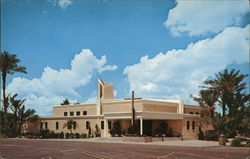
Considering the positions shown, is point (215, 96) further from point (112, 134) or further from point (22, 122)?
point (22, 122)

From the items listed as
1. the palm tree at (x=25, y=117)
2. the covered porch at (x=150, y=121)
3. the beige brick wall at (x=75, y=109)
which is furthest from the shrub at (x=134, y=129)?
the palm tree at (x=25, y=117)

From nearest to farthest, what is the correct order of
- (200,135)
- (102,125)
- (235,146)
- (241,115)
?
(235,146)
(241,115)
(200,135)
(102,125)

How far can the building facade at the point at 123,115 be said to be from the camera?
4088cm

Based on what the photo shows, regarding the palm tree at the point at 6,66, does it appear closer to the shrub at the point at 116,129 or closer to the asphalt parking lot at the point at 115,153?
the shrub at the point at 116,129

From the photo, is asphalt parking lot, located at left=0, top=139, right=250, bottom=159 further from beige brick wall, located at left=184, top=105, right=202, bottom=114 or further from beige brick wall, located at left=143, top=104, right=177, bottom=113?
beige brick wall, located at left=184, top=105, right=202, bottom=114

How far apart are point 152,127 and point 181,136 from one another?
194 inches

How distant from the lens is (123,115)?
130 feet

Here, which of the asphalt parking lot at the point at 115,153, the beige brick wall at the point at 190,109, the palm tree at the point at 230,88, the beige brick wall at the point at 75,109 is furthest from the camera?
the beige brick wall at the point at 75,109

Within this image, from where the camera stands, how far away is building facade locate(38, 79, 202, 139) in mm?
40875

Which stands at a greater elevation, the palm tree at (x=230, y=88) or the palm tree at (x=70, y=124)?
the palm tree at (x=230, y=88)

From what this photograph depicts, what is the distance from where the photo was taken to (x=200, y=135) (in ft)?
131

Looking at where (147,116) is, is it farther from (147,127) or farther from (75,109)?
(75,109)

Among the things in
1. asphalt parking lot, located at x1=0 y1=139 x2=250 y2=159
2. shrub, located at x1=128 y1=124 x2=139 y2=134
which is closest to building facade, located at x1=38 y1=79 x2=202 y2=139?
shrub, located at x1=128 y1=124 x2=139 y2=134

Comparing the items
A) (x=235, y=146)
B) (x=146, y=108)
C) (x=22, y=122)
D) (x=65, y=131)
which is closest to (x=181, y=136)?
(x=146, y=108)
